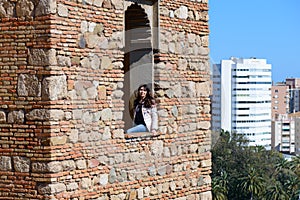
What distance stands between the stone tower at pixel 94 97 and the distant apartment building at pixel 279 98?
5094 inches

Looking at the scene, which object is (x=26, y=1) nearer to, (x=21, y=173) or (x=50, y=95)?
(x=50, y=95)

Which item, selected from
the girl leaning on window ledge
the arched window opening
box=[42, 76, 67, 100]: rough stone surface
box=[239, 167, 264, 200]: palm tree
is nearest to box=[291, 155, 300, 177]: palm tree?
box=[239, 167, 264, 200]: palm tree

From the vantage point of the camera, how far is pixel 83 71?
8602 millimetres

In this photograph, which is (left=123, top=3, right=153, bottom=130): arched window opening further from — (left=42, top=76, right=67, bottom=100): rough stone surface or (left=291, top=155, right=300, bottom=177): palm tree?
(left=291, top=155, right=300, bottom=177): palm tree

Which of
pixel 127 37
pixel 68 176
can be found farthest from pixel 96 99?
pixel 127 37

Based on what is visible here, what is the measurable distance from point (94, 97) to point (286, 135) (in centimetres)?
11567

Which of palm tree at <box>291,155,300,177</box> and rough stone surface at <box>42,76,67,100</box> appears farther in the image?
palm tree at <box>291,155,300,177</box>

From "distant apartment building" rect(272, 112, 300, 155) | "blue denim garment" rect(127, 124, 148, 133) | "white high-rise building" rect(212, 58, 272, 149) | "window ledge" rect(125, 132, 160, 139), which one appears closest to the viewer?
"window ledge" rect(125, 132, 160, 139)

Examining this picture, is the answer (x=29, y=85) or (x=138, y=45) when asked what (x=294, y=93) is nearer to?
(x=138, y=45)

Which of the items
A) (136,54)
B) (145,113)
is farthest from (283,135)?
(145,113)

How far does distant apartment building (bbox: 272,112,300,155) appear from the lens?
12100 centimetres

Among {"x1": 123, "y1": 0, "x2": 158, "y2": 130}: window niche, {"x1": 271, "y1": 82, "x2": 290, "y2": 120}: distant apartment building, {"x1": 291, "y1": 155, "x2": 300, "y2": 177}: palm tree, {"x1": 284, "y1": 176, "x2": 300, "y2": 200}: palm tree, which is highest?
{"x1": 123, "y1": 0, "x2": 158, "y2": 130}: window niche

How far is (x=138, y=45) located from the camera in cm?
1005

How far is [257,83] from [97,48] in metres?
103
